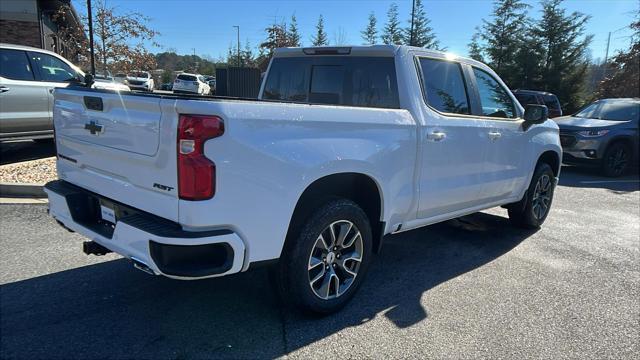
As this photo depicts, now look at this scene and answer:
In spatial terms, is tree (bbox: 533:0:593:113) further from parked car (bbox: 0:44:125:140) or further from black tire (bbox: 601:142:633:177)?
parked car (bbox: 0:44:125:140)

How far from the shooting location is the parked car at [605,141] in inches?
412

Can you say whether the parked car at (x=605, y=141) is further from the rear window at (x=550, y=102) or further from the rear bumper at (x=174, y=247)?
the rear bumper at (x=174, y=247)

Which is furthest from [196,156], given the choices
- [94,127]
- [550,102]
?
[550,102]

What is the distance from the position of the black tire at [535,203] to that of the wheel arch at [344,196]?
9.06 feet

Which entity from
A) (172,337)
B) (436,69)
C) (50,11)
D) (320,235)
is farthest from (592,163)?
(50,11)

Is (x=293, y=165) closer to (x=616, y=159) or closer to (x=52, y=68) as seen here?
(x=52, y=68)

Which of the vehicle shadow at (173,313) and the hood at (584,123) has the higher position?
the hood at (584,123)

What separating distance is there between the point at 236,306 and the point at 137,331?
70cm

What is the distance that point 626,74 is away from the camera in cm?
2345

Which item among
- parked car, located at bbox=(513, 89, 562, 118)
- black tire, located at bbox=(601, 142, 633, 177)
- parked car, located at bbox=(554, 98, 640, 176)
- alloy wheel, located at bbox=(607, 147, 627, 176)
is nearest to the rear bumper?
parked car, located at bbox=(554, 98, 640, 176)

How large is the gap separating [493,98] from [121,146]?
12.1 feet

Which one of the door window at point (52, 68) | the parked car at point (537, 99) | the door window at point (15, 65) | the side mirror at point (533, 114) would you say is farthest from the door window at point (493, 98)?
the parked car at point (537, 99)

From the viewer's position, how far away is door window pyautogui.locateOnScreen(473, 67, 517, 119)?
15.7ft

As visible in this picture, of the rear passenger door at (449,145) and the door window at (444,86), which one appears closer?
the rear passenger door at (449,145)
